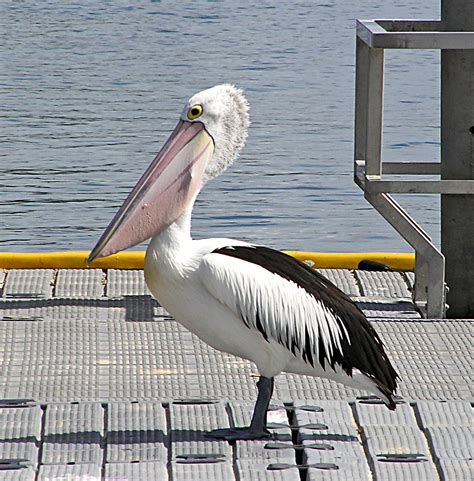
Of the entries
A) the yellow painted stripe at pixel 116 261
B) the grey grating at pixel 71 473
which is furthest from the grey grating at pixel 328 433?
the yellow painted stripe at pixel 116 261

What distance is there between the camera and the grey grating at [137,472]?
3963mm

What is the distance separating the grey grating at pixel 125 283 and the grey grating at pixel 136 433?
1.53m

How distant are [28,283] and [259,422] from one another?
2216 mm

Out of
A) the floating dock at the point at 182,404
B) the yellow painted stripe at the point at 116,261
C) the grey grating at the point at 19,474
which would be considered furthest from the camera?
the yellow painted stripe at the point at 116,261

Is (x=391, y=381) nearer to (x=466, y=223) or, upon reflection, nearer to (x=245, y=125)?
(x=245, y=125)

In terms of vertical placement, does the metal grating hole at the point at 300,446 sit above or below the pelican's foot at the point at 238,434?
below

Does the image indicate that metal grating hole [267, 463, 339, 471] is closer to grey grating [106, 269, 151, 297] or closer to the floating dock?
the floating dock

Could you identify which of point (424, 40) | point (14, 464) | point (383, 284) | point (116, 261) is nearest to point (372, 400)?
point (14, 464)

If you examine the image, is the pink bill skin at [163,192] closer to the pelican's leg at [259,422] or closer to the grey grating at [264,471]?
the pelican's leg at [259,422]

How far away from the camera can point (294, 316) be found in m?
4.14

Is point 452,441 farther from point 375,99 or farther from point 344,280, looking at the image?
point 344,280

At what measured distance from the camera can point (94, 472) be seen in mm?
3996

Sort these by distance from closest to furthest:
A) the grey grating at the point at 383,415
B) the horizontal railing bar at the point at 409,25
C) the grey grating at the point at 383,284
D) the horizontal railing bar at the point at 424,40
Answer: the grey grating at the point at 383,415 < the horizontal railing bar at the point at 424,40 < the horizontal railing bar at the point at 409,25 < the grey grating at the point at 383,284

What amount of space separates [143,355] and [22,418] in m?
0.85
